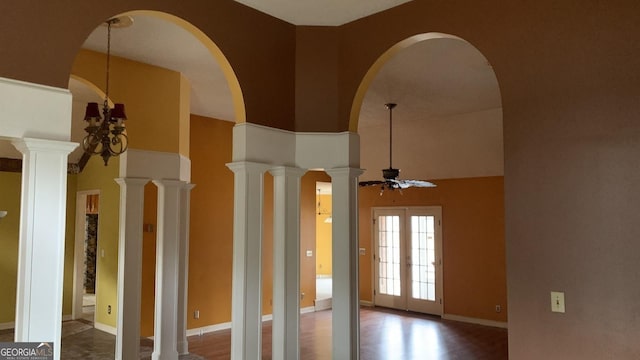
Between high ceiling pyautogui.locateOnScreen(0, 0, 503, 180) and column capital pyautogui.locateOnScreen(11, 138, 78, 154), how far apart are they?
1.75 meters

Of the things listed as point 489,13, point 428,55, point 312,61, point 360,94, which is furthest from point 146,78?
point 489,13

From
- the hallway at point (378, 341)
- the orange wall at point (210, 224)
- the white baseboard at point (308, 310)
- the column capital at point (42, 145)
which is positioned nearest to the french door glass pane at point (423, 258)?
the hallway at point (378, 341)

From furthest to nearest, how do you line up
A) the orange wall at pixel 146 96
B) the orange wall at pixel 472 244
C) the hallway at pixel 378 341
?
the orange wall at pixel 472 244
the hallway at pixel 378 341
the orange wall at pixel 146 96

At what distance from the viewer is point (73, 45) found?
2752 millimetres

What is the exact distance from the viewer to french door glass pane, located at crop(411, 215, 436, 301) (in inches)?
381

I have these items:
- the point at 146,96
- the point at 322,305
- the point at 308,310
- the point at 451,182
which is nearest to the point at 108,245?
the point at 146,96

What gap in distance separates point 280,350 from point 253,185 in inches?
52.7

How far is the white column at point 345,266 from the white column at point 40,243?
6.60 feet

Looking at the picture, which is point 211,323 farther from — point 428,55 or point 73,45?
point 73,45

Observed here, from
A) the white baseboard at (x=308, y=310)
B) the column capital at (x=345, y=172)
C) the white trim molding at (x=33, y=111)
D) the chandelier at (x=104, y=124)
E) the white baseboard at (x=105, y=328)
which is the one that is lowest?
the white baseboard at (x=308, y=310)

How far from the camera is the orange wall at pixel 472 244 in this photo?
8.67 metres

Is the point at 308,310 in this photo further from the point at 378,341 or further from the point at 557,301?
the point at 557,301

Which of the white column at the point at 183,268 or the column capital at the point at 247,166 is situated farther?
the white column at the point at 183,268

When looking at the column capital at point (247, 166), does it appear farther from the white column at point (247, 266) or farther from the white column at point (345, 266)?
the white column at point (345, 266)
